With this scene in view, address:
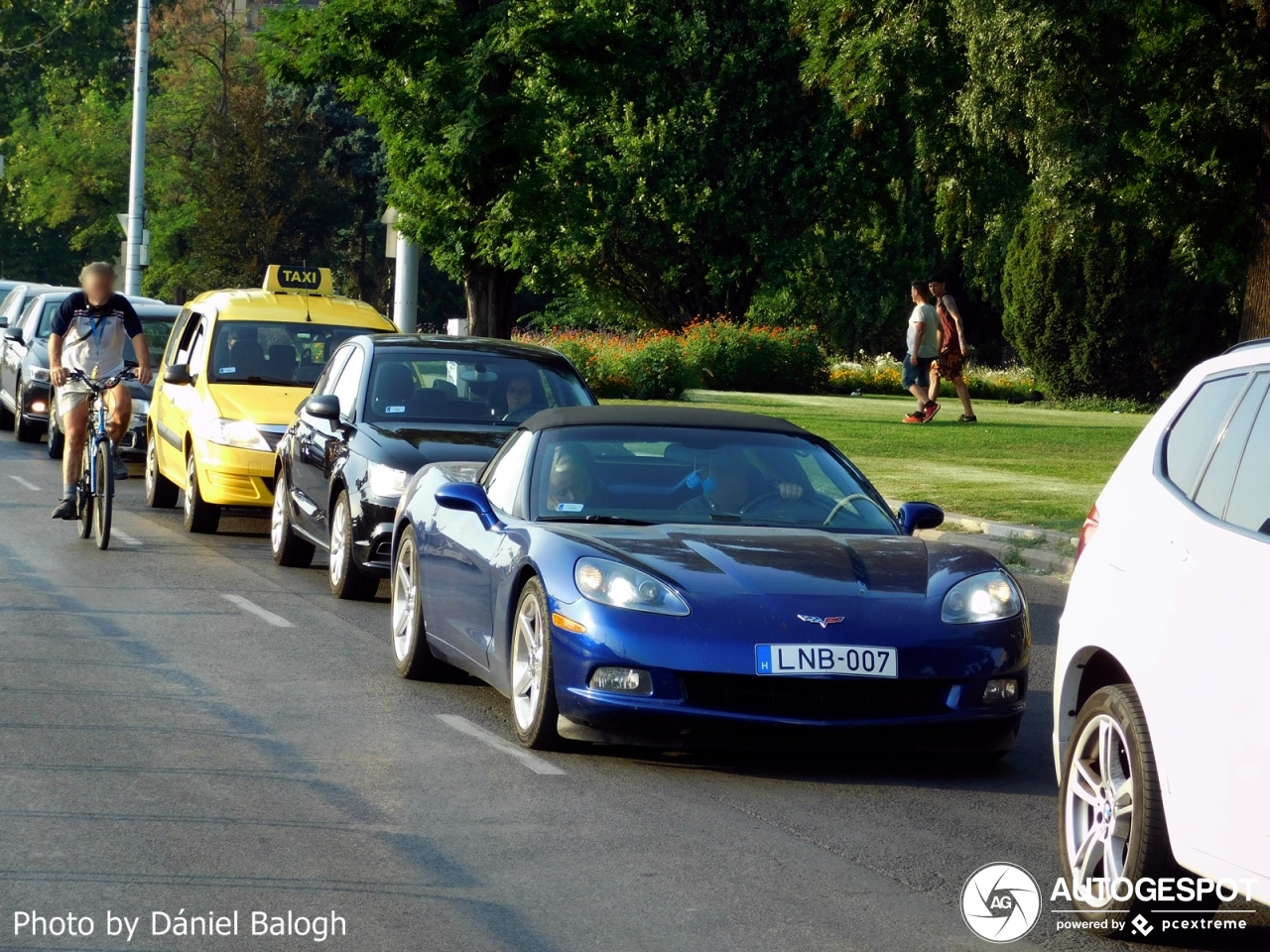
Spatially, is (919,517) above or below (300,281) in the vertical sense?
below

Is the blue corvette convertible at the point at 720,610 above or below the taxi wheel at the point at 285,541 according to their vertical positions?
above

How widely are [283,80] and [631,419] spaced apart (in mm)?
17865

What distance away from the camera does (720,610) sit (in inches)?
297

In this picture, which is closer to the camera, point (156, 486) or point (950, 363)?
point (156, 486)

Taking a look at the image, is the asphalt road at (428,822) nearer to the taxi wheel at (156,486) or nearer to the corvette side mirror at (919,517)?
the corvette side mirror at (919,517)

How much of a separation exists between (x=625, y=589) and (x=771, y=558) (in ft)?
2.12

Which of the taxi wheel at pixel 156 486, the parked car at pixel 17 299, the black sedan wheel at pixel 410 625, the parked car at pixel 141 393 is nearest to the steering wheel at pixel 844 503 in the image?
the black sedan wheel at pixel 410 625

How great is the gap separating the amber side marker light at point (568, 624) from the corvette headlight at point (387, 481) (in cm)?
445

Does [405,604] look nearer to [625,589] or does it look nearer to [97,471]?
[625,589]

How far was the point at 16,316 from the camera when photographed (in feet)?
93.8

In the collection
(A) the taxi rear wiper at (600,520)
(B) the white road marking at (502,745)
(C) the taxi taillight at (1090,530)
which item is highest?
(C) the taxi taillight at (1090,530)

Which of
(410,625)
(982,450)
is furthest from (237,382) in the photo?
(982,450)

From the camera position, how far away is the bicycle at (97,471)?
48.1ft

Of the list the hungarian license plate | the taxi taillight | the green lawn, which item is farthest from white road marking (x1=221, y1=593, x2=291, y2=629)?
the green lawn
